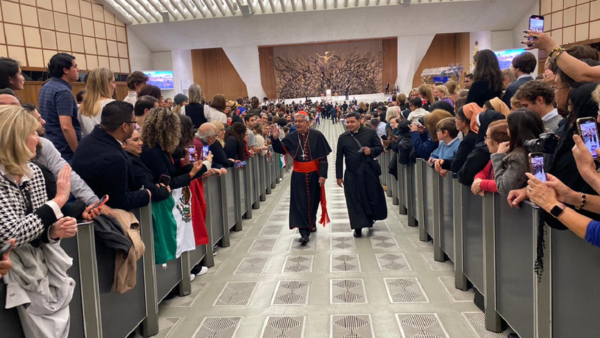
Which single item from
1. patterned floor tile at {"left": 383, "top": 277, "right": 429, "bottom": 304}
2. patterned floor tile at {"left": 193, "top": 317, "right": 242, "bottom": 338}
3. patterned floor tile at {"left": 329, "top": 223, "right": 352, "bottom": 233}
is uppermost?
patterned floor tile at {"left": 193, "top": 317, "right": 242, "bottom": 338}

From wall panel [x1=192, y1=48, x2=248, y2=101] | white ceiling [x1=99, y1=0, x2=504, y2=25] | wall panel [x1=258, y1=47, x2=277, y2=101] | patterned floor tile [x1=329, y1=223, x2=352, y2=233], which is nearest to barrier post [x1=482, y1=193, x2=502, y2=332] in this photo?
patterned floor tile [x1=329, y1=223, x2=352, y2=233]

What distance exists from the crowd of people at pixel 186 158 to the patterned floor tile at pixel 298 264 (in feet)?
1.91

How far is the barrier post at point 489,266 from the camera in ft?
9.91

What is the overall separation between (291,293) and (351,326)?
80 cm

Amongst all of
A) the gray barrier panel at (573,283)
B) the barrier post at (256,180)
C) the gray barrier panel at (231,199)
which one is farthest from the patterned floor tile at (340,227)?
the gray barrier panel at (573,283)

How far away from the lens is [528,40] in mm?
2912

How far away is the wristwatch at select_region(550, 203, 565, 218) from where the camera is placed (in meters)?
1.91

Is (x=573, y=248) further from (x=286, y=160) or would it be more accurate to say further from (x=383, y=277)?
(x=286, y=160)

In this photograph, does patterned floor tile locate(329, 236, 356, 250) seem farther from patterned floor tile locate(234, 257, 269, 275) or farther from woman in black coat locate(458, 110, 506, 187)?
woman in black coat locate(458, 110, 506, 187)

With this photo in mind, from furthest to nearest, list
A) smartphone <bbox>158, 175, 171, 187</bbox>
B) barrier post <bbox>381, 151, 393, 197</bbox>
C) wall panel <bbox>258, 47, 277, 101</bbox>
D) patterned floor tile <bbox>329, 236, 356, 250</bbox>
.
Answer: wall panel <bbox>258, 47, 277, 101</bbox>
barrier post <bbox>381, 151, 393, 197</bbox>
patterned floor tile <bbox>329, 236, 356, 250</bbox>
smartphone <bbox>158, 175, 171, 187</bbox>

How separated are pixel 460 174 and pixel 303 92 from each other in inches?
1277

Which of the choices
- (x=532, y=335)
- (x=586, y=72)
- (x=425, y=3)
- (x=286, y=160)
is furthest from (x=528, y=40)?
(x=425, y=3)

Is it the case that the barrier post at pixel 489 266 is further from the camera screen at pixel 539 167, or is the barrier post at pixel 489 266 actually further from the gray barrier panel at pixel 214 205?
the gray barrier panel at pixel 214 205

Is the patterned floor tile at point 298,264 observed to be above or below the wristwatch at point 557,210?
below
